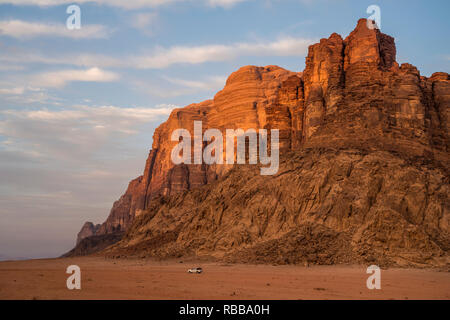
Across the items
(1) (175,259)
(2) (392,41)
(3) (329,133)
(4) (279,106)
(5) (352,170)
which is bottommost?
(1) (175,259)

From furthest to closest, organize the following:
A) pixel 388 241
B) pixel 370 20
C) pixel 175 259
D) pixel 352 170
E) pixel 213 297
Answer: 1. pixel 370 20
2. pixel 175 259
3. pixel 352 170
4. pixel 388 241
5. pixel 213 297

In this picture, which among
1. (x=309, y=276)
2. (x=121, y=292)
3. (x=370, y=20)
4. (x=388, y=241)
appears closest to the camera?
(x=121, y=292)

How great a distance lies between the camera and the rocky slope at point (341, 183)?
5784cm

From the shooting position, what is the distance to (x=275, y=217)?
6750cm

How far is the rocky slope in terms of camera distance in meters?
57.8

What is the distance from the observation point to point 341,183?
65.4m

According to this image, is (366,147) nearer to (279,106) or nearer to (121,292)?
(279,106)

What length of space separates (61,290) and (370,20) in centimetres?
7958

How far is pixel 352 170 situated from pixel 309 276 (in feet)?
90.5

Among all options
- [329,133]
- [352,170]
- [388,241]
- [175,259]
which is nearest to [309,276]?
[388,241]

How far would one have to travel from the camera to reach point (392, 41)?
92.2 m
